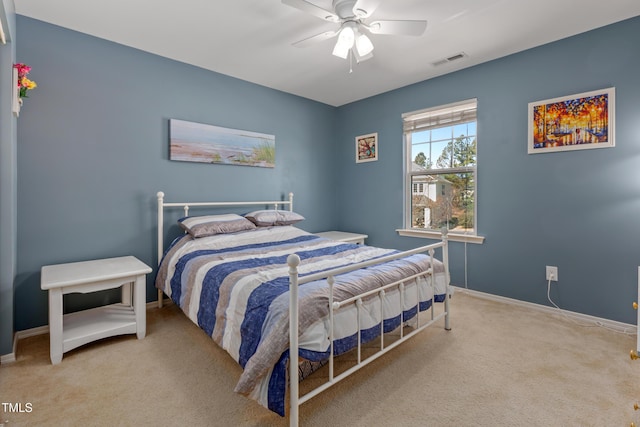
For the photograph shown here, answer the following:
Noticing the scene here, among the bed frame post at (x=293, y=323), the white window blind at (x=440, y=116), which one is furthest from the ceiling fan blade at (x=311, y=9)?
the white window blind at (x=440, y=116)

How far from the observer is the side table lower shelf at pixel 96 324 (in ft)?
6.93

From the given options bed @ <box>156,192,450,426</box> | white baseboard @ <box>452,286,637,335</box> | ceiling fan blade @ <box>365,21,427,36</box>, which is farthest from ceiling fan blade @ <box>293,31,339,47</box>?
white baseboard @ <box>452,286,637,335</box>

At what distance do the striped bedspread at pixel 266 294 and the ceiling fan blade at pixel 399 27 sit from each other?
5.37 ft

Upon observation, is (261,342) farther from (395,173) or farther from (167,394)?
(395,173)

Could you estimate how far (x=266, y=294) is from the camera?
159 cm

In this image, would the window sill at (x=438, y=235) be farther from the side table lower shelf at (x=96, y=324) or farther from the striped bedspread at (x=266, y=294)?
the side table lower shelf at (x=96, y=324)

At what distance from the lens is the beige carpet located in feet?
5.02

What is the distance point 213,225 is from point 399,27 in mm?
2272

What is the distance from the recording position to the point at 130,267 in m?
2.40

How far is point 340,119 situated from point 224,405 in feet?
13.3

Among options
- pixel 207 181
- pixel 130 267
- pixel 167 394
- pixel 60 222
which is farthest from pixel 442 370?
pixel 60 222

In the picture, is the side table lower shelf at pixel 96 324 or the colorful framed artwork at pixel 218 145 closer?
the side table lower shelf at pixel 96 324

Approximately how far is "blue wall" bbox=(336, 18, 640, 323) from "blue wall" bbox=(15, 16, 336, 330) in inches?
102

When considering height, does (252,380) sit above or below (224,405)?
above
